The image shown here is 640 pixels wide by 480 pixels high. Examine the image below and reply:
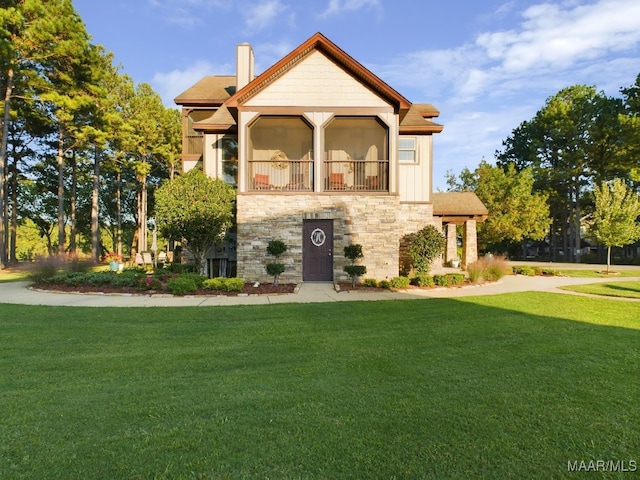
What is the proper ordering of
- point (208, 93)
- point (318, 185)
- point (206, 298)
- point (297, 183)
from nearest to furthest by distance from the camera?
point (206, 298) < point (318, 185) < point (297, 183) < point (208, 93)

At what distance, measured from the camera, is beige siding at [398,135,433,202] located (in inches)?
596

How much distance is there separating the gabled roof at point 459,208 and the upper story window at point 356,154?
222 inches

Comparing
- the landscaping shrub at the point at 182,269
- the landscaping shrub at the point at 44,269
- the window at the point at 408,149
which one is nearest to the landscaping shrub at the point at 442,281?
the window at the point at 408,149

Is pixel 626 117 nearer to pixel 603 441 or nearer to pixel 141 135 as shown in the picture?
pixel 603 441

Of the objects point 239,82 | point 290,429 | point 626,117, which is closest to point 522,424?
point 290,429

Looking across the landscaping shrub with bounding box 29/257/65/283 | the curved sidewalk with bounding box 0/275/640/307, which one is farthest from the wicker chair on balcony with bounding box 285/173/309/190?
the landscaping shrub with bounding box 29/257/65/283

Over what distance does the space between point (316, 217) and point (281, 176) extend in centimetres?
237

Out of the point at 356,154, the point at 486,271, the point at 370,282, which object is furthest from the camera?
the point at 356,154

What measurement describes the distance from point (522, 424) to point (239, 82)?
15.5 metres

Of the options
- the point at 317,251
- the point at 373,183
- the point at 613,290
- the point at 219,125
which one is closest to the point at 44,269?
the point at 219,125

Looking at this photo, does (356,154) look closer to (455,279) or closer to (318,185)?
(318,185)

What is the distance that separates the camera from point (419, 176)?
49.9ft

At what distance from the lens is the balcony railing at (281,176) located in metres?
13.3

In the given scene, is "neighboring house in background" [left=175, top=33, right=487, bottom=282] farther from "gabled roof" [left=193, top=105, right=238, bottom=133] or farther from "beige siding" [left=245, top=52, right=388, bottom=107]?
"gabled roof" [left=193, top=105, right=238, bottom=133]
